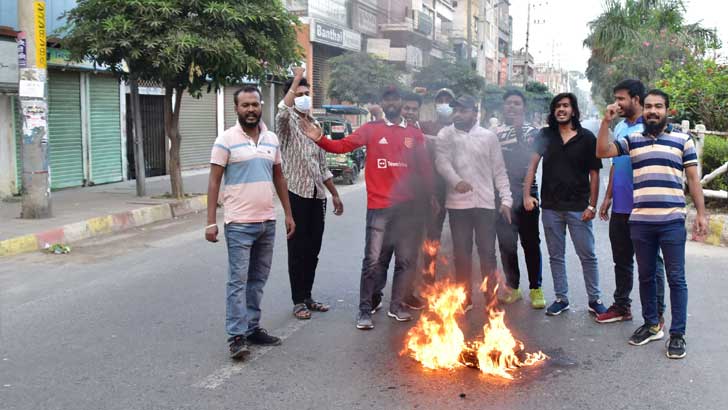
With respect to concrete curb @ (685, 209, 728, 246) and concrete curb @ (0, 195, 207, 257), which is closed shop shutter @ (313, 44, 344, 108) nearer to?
concrete curb @ (0, 195, 207, 257)

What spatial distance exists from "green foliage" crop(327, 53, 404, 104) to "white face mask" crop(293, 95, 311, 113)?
68.5ft

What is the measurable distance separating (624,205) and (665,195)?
0.61 m

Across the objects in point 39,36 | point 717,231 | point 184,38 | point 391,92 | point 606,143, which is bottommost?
point 717,231

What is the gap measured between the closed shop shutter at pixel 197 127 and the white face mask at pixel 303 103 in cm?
1518

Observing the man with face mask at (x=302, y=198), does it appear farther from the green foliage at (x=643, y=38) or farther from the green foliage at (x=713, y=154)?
the green foliage at (x=643, y=38)

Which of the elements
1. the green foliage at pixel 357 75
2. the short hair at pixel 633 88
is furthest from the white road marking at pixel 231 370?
the green foliage at pixel 357 75

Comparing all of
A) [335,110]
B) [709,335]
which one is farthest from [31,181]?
[335,110]

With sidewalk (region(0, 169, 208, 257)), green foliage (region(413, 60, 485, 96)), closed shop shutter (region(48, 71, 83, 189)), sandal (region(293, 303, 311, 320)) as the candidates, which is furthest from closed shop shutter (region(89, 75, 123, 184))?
sandal (region(293, 303, 311, 320))

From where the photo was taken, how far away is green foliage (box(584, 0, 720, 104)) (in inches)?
993

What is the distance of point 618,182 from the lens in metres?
5.52

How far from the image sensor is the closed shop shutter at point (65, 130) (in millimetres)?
14312

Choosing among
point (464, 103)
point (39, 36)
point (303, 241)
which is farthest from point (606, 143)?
point (39, 36)

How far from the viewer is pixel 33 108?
10.0 meters

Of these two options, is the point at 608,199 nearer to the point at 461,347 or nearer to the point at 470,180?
the point at 470,180
